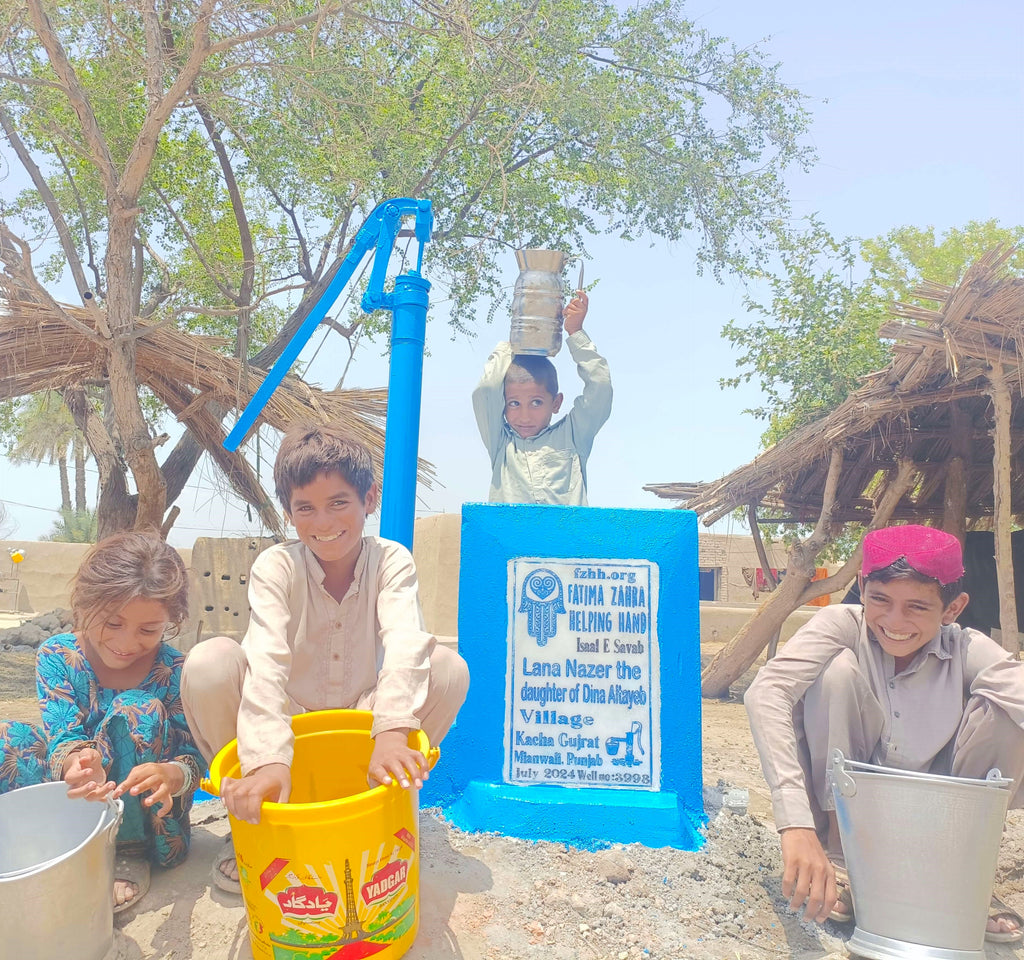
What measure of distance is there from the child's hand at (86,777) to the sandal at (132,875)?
0.40 metres

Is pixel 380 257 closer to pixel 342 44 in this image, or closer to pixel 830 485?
pixel 342 44

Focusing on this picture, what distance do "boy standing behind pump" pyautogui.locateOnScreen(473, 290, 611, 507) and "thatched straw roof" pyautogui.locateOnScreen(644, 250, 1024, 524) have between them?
2.68 metres

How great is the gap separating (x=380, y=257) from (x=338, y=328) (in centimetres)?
668

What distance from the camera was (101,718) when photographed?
2.12m

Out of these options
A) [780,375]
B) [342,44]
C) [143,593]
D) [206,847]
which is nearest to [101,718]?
[143,593]

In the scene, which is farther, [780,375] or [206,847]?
[780,375]

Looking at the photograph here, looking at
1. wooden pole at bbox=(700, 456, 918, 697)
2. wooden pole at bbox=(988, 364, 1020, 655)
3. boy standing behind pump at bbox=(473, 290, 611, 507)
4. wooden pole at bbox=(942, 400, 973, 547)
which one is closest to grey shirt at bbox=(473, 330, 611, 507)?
boy standing behind pump at bbox=(473, 290, 611, 507)

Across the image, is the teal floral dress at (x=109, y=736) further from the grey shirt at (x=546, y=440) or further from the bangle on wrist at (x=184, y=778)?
the grey shirt at (x=546, y=440)

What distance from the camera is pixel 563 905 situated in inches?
84.0

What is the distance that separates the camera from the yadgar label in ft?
8.96

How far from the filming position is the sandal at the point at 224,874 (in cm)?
206

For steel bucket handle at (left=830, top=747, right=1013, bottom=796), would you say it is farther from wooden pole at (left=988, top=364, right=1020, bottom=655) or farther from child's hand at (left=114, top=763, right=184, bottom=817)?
wooden pole at (left=988, top=364, right=1020, bottom=655)

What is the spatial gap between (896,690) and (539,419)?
6.90ft

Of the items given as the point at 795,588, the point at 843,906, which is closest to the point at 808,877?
the point at 843,906
